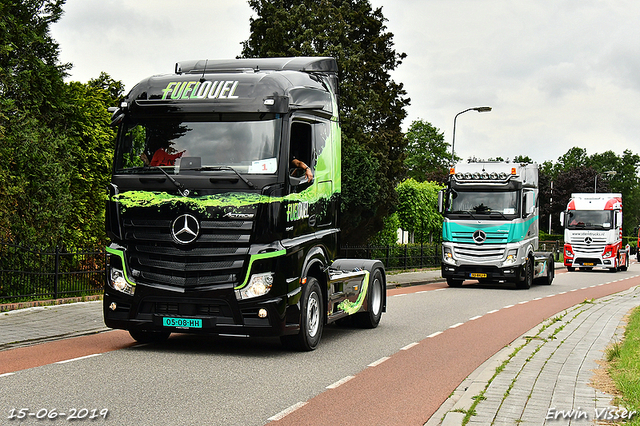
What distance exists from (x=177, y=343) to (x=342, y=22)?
86.6ft

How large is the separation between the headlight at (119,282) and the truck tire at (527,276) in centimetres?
1743

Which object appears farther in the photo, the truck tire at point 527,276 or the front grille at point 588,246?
the front grille at point 588,246

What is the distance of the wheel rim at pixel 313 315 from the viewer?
32.7 ft

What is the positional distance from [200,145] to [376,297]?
519 cm

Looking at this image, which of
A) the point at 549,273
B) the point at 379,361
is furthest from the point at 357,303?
the point at 549,273

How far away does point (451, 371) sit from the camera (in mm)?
8828

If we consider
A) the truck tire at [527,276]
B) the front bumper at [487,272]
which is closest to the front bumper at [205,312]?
the front bumper at [487,272]

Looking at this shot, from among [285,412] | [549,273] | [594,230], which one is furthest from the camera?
[594,230]

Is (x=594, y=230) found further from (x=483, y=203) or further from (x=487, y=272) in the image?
(x=483, y=203)

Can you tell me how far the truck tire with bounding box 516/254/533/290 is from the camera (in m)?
24.5

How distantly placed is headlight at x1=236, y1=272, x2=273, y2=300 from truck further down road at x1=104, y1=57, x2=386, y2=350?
0.5 inches

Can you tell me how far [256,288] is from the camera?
9.05 metres

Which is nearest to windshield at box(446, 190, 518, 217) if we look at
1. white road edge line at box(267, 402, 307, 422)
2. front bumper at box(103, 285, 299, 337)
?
front bumper at box(103, 285, 299, 337)

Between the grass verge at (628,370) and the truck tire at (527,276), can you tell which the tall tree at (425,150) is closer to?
the truck tire at (527,276)
